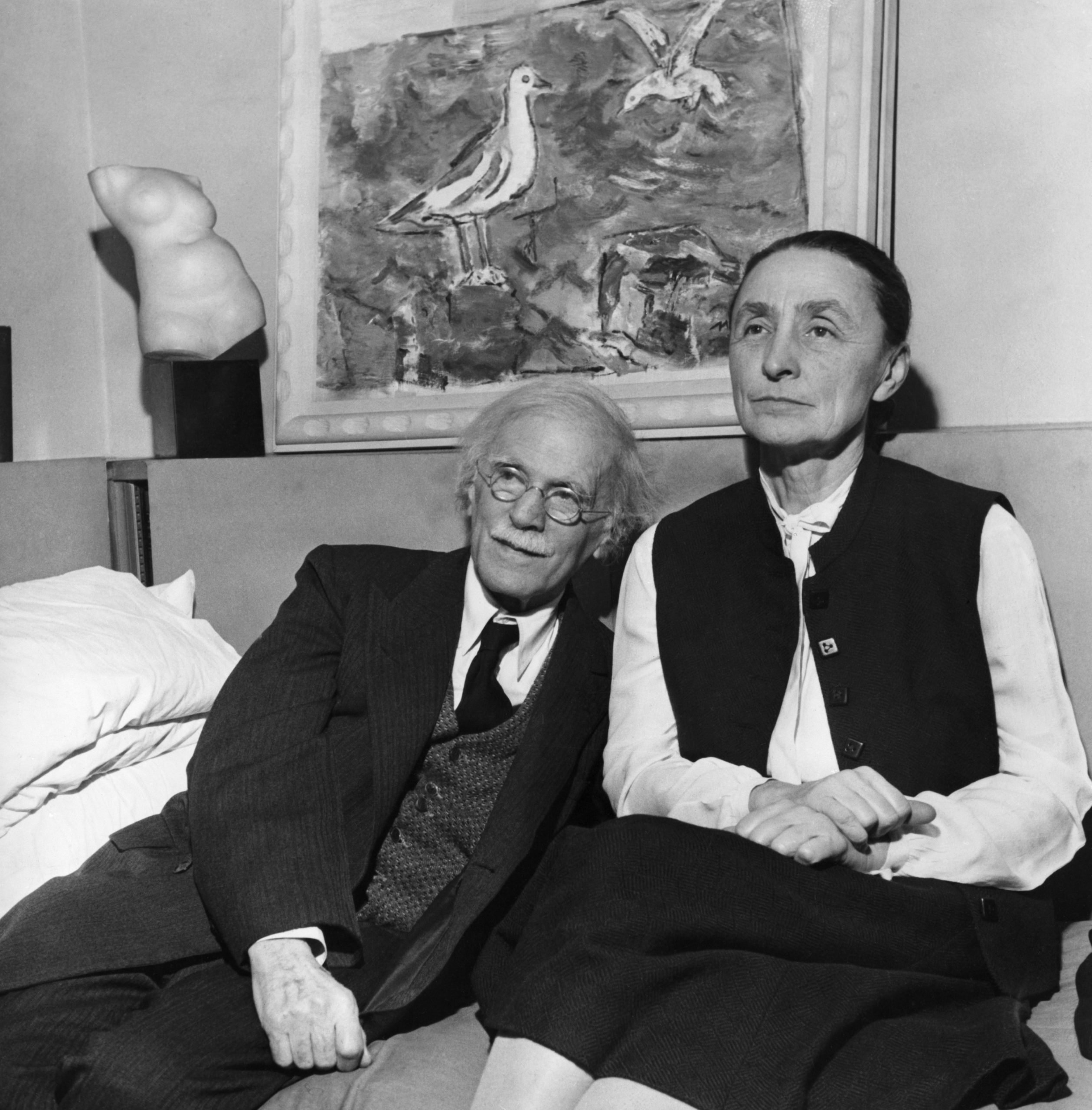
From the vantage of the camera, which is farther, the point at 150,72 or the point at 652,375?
the point at 150,72

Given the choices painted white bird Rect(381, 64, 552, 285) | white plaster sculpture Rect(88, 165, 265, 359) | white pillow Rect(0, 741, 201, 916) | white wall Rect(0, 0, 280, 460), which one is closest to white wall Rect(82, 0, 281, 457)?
white wall Rect(0, 0, 280, 460)

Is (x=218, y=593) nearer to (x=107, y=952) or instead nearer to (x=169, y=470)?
(x=169, y=470)

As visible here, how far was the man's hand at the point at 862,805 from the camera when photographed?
4.88 feet

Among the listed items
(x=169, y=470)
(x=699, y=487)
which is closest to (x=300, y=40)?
(x=169, y=470)

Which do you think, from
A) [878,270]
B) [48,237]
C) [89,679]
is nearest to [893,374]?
[878,270]

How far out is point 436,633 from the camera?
6.21 feet

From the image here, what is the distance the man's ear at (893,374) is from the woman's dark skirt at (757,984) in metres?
0.72

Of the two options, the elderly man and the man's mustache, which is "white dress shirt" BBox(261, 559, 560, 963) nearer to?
the elderly man

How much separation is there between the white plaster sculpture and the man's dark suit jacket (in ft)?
2.70

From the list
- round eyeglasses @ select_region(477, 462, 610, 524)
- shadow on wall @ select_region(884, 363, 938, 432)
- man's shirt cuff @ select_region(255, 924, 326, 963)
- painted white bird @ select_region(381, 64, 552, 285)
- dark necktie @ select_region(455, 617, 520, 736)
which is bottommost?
man's shirt cuff @ select_region(255, 924, 326, 963)

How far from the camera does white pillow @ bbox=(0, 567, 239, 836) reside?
195 cm

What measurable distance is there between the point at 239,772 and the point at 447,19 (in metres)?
1.64

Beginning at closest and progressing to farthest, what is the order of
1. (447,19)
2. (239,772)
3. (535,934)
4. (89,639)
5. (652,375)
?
(535,934) < (239,772) < (89,639) < (652,375) < (447,19)

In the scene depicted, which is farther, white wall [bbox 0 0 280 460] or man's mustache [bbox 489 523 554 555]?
white wall [bbox 0 0 280 460]
